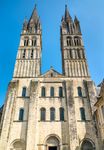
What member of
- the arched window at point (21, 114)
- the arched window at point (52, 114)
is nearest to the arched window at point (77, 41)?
the arched window at point (52, 114)

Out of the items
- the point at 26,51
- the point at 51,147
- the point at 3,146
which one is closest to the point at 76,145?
the point at 51,147

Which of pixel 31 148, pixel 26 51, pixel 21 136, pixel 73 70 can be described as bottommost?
pixel 31 148

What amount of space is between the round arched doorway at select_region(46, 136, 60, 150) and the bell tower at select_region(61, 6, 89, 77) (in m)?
11.4

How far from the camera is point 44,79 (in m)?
29.2

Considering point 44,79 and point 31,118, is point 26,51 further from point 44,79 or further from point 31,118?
point 31,118

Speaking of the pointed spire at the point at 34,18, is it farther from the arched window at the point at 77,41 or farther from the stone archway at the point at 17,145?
the stone archway at the point at 17,145

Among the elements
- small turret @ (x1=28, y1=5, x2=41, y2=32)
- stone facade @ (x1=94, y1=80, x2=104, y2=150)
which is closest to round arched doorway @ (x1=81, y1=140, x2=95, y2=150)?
stone facade @ (x1=94, y1=80, x2=104, y2=150)

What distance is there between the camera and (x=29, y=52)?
3328 cm

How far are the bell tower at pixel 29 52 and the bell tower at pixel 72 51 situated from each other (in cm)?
524

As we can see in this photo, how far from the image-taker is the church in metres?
22.8

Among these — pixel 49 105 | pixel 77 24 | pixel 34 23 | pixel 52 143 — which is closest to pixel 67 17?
pixel 77 24

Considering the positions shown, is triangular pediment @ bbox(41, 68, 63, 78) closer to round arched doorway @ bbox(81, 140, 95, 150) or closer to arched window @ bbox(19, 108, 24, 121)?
arched window @ bbox(19, 108, 24, 121)

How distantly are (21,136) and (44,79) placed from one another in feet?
34.1

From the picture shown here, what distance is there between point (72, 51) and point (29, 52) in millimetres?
8721
